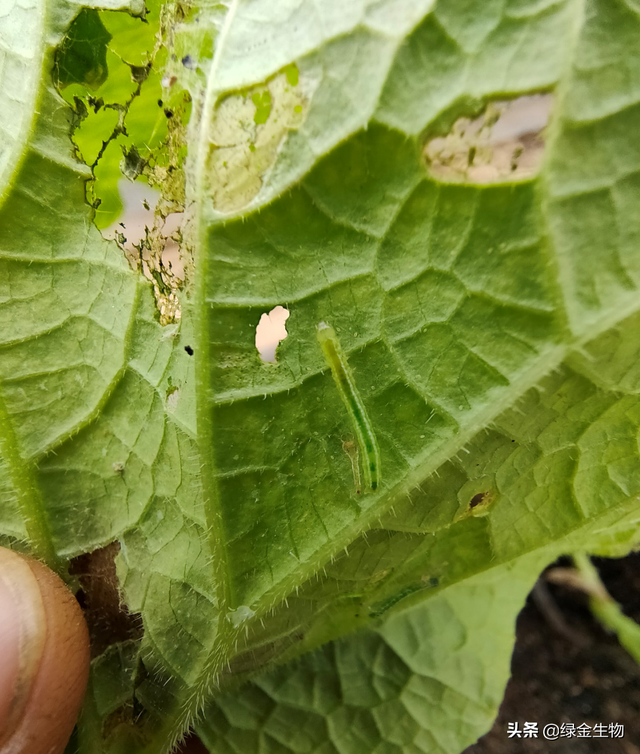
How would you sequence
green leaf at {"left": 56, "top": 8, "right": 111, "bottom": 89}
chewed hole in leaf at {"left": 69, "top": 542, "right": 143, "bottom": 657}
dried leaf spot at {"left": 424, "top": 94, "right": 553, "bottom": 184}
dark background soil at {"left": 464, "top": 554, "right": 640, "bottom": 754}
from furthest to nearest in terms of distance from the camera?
dark background soil at {"left": 464, "top": 554, "right": 640, "bottom": 754}
chewed hole in leaf at {"left": 69, "top": 542, "right": 143, "bottom": 657}
green leaf at {"left": 56, "top": 8, "right": 111, "bottom": 89}
dried leaf spot at {"left": 424, "top": 94, "right": 553, "bottom": 184}

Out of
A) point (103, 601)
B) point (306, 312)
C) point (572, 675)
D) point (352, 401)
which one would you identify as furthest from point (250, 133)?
point (572, 675)

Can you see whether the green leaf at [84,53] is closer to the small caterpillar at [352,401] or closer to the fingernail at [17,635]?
the small caterpillar at [352,401]

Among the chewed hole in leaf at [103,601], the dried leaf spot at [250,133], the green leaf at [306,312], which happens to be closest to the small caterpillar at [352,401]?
the green leaf at [306,312]

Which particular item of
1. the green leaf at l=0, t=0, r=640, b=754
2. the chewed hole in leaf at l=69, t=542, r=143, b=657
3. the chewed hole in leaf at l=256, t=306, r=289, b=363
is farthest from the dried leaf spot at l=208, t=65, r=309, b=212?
the chewed hole in leaf at l=69, t=542, r=143, b=657

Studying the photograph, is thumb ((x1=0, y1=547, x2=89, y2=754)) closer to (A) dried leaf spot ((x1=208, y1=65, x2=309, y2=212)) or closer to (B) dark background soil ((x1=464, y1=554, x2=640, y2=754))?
(A) dried leaf spot ((x1=208, y1=65, x2=309, y2=212))

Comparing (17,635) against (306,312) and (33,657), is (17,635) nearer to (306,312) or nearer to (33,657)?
(33,657)

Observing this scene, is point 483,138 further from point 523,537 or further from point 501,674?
point 501,674
